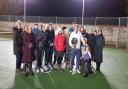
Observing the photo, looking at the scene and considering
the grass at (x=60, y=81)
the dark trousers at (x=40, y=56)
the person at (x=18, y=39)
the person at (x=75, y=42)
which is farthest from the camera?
the dark trousers at (x=40, y=56)

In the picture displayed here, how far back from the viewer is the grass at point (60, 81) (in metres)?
12.1

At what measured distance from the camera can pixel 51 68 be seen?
50.3 feet

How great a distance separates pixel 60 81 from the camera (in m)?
13.0

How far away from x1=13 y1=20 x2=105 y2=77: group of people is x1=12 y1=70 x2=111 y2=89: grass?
18.8 inches

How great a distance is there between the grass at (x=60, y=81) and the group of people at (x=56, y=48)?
1.56 ft

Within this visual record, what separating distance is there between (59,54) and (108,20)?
18.2 metres

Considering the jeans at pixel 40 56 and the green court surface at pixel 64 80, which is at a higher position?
the jeans at pixel 40 56

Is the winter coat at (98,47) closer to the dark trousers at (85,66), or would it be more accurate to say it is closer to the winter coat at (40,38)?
the dark trousers at (85,66)

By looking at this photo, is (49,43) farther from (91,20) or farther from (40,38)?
(91,20)

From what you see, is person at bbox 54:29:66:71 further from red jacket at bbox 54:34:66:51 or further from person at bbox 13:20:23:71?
person at bbox 13:20:23:71

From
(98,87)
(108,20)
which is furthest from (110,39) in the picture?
(98,87)

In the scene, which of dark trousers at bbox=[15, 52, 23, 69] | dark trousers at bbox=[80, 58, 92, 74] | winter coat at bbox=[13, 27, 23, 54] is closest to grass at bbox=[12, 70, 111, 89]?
dark trousers at bbox=[80, 58, 92, 74]

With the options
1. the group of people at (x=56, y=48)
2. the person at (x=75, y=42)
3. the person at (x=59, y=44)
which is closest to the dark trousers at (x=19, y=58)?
the group of people at (x=56, y=48)

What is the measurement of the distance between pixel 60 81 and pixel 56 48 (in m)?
2.32
